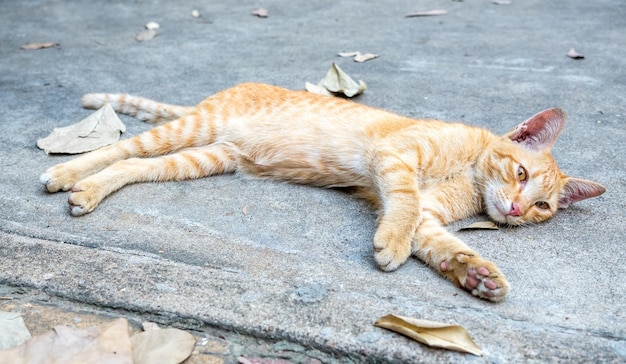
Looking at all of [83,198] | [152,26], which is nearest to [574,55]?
[152,26]

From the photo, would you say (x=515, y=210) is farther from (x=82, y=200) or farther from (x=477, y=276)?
(x=82, y=200)

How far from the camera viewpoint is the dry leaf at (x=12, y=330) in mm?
2037

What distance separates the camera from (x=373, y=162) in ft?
11.1

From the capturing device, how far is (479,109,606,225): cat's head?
10.3 ft

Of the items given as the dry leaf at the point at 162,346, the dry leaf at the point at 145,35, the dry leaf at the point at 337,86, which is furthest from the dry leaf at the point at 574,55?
the dry leaf at the point at 162,346

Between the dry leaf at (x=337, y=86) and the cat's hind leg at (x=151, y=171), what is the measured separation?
4.16 ft

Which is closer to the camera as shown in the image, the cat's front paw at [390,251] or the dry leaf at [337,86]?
the cat's front paw at [390,251]

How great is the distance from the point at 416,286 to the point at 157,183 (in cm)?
170

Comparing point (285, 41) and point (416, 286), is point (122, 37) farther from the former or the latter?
point (416, 286)

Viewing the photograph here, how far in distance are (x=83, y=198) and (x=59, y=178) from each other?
0.32m

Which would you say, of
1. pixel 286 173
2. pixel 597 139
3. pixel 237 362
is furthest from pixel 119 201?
pixel 597 139

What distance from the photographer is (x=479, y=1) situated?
782 cm

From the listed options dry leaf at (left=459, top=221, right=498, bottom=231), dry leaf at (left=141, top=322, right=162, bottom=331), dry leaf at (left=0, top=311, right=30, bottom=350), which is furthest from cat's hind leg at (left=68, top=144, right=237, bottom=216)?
dry leaf at (left=459, top=221, right=498, bottom=231)

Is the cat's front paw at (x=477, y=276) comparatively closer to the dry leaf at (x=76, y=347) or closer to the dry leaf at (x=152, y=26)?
the dry leaf at (x=76, y=347)
